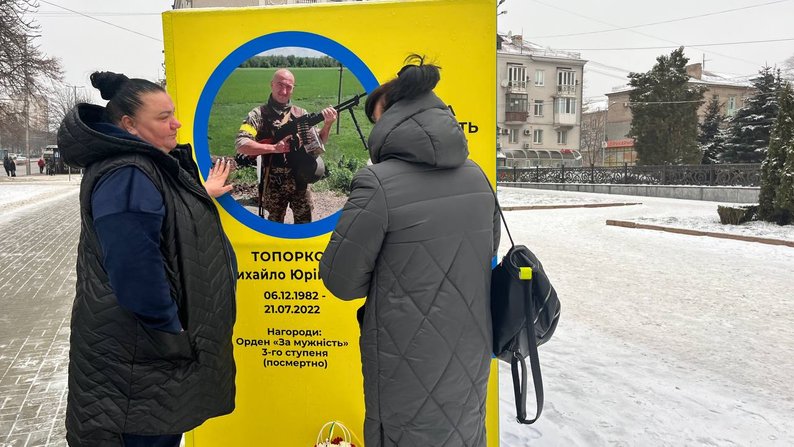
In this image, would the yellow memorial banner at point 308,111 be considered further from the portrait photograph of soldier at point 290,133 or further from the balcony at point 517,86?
the balcony at point 517,86

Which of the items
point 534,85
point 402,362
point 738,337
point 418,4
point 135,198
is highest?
point 534,85

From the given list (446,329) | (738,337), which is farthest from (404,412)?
(738,337)

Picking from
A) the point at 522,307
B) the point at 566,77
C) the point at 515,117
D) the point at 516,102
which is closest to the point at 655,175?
the point at 522,307

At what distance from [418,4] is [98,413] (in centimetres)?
196

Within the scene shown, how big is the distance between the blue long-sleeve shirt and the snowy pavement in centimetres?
245

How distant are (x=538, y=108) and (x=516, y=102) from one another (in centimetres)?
308

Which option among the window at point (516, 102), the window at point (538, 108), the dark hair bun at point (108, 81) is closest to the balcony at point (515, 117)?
the window at point (516, 102)

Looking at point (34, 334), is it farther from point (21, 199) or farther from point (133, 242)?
point (21, 199)

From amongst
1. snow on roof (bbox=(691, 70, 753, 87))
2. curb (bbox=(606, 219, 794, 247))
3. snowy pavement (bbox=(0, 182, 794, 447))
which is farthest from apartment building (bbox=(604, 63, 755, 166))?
snowy pavement (bbox=(0, 182, 794, 447))

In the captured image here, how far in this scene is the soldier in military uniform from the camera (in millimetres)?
2553

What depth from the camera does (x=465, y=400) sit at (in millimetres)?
1815

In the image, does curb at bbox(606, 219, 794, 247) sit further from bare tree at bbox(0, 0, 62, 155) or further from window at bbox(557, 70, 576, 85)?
window at bbox(557, 70, 576, 85)

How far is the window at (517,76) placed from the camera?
5344 cm

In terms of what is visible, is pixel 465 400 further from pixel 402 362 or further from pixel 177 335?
pixel 177 335
